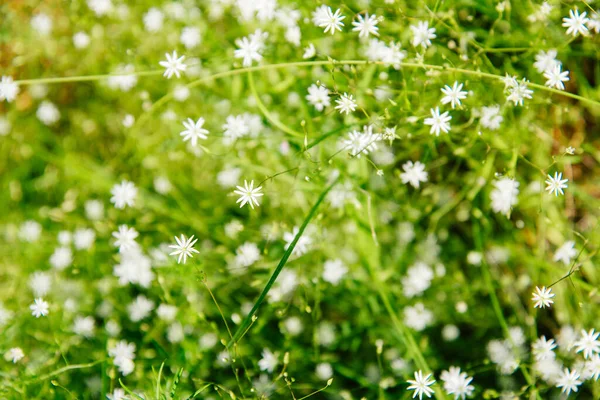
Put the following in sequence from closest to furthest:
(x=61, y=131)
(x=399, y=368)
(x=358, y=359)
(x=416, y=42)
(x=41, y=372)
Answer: (x=416, y=42), (x=41, y=372), (x=399, y=368), (x=358, y=359), (x=61, y=131)

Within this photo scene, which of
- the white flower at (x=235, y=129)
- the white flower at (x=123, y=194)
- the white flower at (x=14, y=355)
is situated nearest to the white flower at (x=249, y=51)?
the white flower at (x=235, y=129)

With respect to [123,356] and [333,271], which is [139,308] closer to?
[123,356]

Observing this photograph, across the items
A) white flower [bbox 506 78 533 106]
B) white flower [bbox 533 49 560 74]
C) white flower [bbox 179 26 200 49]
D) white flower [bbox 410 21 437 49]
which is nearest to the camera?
white flower [bbox 506 78 533 106]

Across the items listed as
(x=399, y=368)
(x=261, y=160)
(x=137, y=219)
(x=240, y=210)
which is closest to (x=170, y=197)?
(x=137, y=219)

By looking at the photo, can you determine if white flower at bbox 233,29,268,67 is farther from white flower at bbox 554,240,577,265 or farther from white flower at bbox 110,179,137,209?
white flower at bbox 554,240,577,265

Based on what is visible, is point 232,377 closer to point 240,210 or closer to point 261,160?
point 240,210

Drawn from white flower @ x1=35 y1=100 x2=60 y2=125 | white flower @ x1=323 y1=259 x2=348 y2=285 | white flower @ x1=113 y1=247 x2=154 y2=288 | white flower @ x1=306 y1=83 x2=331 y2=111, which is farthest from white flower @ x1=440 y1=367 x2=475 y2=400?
white flower @ x1=35 y1=100 x2=60 y2=125
